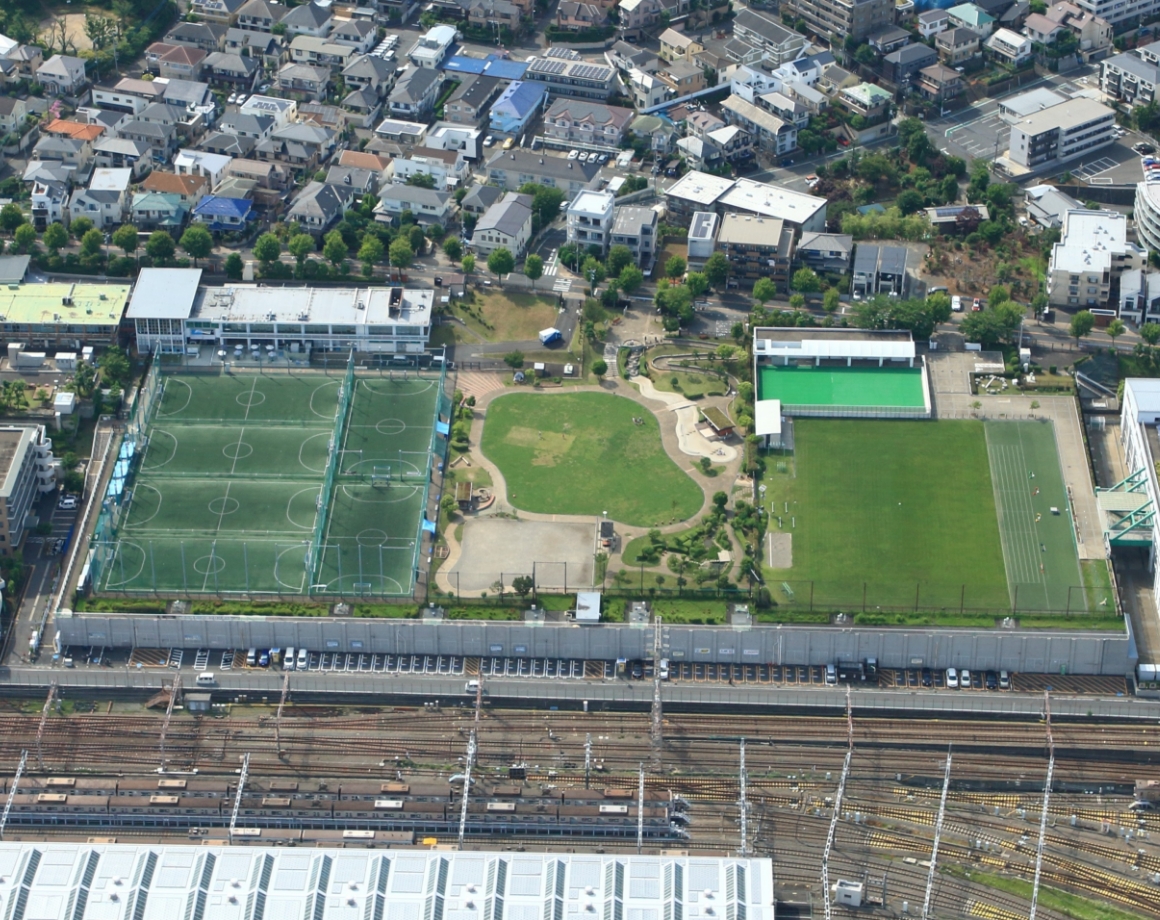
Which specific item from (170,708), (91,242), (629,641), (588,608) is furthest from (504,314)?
(170,708)

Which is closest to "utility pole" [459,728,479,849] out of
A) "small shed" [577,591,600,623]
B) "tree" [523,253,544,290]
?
"small shed" [577,591,600,623]

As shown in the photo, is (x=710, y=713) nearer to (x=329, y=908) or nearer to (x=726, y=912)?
(x=726, y=912)

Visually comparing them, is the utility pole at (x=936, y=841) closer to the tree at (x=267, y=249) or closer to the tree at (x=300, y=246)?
the tree at (x=300, y=246)

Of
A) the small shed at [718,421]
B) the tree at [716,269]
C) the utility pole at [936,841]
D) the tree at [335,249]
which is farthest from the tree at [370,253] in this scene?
the utility pole at [936,841]

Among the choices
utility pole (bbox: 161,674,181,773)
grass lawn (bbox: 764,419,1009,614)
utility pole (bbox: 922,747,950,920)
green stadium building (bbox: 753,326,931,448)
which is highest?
green stadium building (bbox: 753,326,931,448)

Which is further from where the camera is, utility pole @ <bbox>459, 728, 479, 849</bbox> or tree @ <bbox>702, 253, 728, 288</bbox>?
tree @ <bbox>702, 253, 728, 288</bbox>

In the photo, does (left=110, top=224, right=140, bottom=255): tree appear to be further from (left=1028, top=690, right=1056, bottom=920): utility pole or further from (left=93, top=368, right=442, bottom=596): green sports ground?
(left=1028, top=690, right=1056, bottom=920): utility pole

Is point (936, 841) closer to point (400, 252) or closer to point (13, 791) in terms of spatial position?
point (13, 791)
